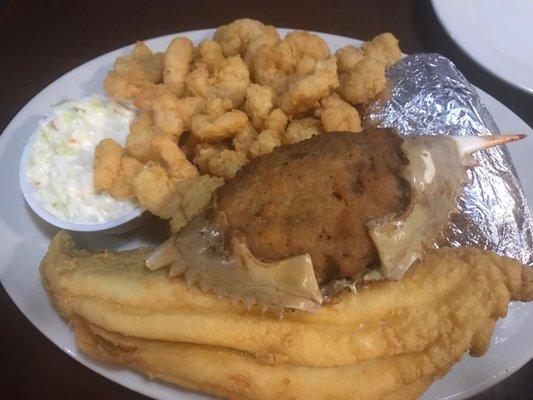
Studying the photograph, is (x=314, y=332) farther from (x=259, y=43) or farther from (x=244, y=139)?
(x=259, y=43)

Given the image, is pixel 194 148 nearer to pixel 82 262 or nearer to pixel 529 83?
pixel 82 262

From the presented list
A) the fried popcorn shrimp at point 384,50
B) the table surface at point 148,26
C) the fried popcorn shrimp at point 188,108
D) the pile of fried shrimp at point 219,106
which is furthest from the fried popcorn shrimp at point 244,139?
the table surface at point 148,26

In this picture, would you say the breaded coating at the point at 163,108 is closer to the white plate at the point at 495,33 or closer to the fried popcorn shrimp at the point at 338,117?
the fried popcorn shrimp at the point at 338,117

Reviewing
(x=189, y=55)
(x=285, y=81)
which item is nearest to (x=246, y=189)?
(x=285, y=81)

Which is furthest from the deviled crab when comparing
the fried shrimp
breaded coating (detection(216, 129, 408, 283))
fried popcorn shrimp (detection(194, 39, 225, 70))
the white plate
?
the white plate

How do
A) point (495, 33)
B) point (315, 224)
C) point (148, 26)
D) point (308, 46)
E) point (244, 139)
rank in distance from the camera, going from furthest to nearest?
point (148, 26), point (495, 33), point (308, 46), point (244, 139), point (315, 224)

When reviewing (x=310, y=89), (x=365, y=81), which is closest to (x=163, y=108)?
(x=310, y=89)
